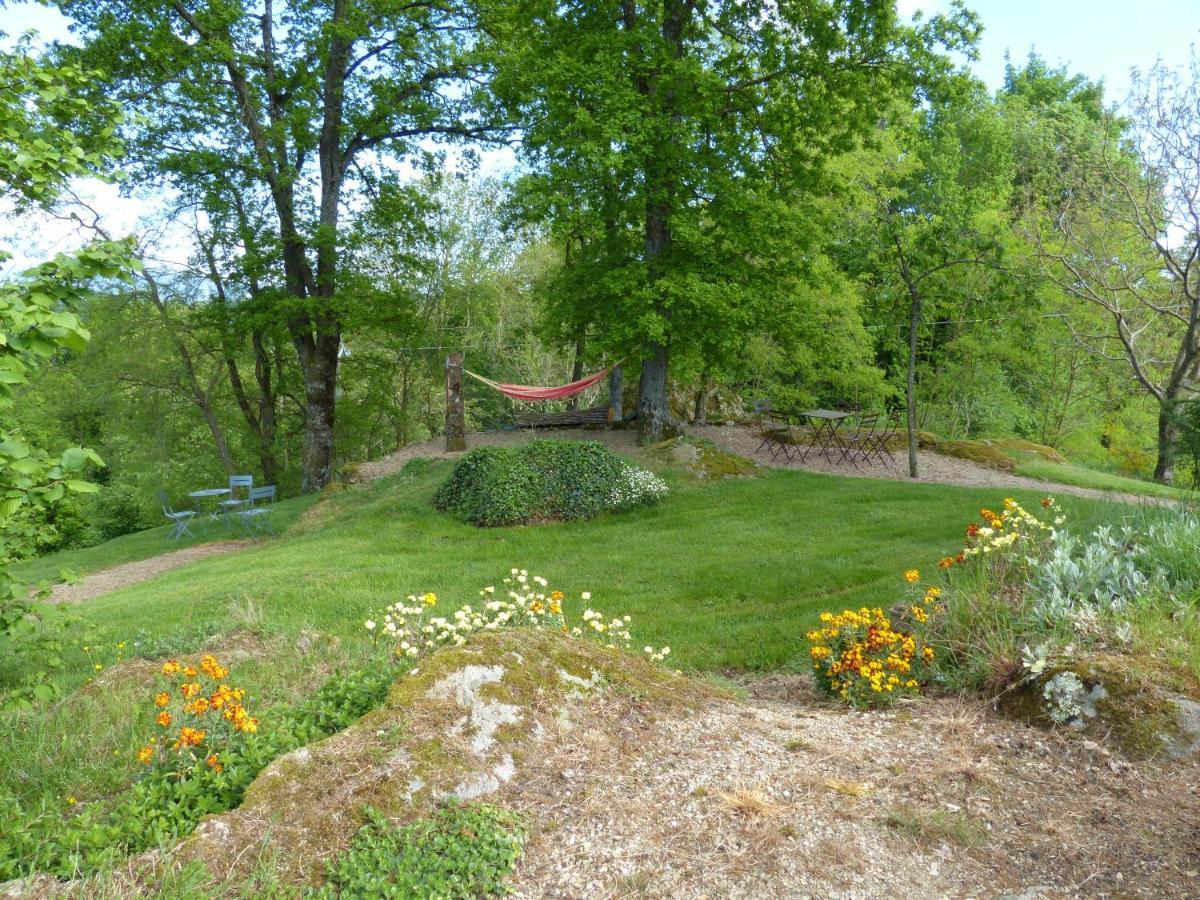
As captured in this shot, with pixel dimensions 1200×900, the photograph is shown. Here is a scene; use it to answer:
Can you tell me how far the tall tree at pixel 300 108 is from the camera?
453 inches

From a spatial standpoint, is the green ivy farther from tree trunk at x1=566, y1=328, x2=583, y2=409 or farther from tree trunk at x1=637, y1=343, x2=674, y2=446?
tree trunk at x1=566, y1=328, x2=583, y2=409

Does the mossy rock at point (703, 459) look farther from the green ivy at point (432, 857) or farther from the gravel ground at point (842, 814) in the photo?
the green ivy at point (432, 857)

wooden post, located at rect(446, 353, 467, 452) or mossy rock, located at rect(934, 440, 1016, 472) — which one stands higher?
wooden post, located at rect(446, 353, 467, 452)

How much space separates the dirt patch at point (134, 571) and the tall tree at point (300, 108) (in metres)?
3.46

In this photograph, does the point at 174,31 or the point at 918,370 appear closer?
the point at 174,31

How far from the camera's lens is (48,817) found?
1.97 m

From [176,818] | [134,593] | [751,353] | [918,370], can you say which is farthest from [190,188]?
[918,370]

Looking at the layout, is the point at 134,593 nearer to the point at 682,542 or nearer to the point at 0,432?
the point at 682,542

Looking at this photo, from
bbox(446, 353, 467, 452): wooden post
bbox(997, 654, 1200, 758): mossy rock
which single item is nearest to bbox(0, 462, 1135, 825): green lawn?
bbox(446, 353, 467, 452): wooden post

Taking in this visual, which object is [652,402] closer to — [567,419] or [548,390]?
[548,390]

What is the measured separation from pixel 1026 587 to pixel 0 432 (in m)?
4.11

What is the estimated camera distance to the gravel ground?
6.40 feet

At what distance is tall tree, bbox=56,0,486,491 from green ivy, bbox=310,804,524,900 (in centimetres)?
1122

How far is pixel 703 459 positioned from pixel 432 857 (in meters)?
9.31
